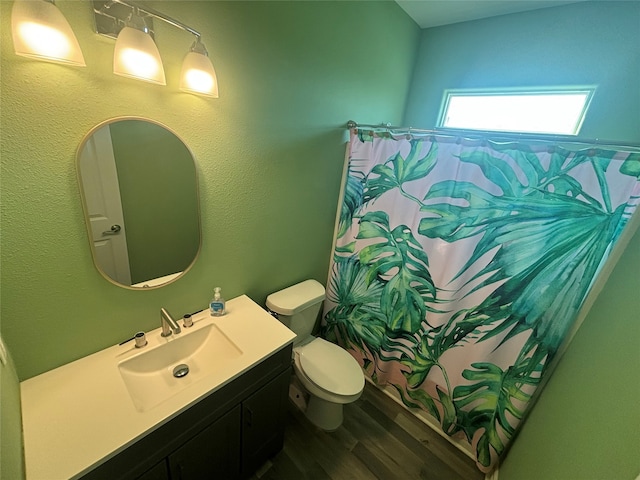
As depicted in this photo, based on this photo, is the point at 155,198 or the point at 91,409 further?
the point at 155,198

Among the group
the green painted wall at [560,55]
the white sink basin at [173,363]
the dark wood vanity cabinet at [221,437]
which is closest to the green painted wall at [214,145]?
the white sink basin at [173,363]

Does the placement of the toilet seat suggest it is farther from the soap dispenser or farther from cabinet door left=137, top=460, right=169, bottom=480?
cabinet door left=137, top=460, right=169, bottom=480

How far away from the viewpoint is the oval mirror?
2.86 ft

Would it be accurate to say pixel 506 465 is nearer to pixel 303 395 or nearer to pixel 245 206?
pixel 303 395

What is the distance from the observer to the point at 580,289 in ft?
3.49

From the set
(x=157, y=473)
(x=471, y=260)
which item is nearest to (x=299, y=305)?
(x=157, y=473)

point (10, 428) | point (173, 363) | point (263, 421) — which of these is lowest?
point (263, 421)

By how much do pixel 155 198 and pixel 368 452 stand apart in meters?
1.83

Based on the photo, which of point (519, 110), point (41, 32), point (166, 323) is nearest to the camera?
point (41, 32)

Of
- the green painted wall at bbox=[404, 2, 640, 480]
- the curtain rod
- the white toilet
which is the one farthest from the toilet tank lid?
the green painted wall at bbox=[404, 2, 640, 480]

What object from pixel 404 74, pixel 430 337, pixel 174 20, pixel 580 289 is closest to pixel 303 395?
pixel 430 337

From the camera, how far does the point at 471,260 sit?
1320 millimetres

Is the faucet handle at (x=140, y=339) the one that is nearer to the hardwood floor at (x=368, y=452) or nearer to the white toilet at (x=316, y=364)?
the white toilet at (x=316, y=364)

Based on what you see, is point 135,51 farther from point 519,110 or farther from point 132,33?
point 519,110
